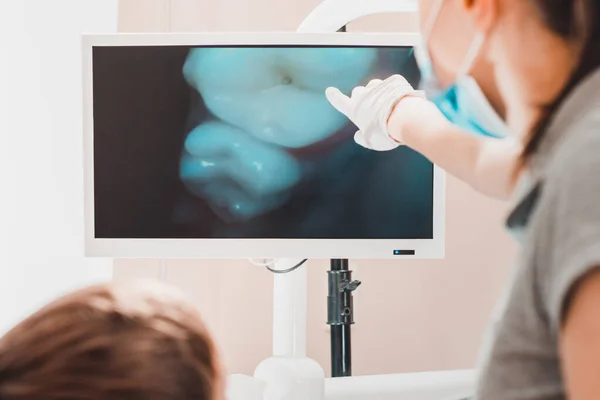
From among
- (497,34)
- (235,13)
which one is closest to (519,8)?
(497,34)

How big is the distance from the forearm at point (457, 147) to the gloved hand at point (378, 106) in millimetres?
33

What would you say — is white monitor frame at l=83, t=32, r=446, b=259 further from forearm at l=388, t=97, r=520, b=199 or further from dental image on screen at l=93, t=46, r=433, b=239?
forearm at l=388, t=97, r=520, b=199

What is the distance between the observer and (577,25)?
0.51 m

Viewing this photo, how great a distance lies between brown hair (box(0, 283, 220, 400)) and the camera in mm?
531

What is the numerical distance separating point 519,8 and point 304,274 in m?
1.05

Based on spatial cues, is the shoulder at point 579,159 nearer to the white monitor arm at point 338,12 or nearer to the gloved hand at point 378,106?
the gloved hand at point 378,106

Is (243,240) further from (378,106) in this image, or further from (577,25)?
(577,25)

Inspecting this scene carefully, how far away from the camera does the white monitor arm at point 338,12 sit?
149 centimetres

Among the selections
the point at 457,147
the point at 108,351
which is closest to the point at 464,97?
the point at 457,147

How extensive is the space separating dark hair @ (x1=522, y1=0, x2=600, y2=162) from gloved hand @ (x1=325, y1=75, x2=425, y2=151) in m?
0.54

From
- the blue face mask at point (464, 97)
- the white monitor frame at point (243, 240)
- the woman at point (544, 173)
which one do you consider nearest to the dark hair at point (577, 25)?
the woman at point (544, 173)

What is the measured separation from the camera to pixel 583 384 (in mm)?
450

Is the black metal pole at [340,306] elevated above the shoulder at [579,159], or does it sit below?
below

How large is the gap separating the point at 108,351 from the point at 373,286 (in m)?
1.55
